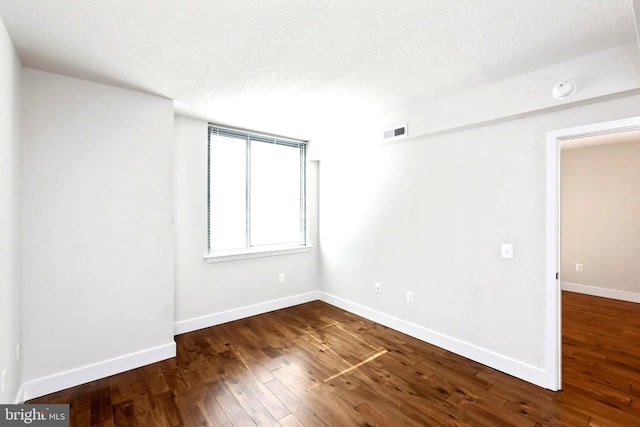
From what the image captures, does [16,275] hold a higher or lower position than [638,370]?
higher

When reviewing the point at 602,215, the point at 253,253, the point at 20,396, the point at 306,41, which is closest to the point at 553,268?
the point at 306,41

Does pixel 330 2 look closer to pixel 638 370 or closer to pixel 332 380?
pixel 332 380

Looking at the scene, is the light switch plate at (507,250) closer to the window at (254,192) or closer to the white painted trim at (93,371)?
the window at (254,192)

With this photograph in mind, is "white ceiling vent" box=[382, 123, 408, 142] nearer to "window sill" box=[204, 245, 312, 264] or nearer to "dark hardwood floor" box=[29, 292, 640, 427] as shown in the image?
"window sill" box=[204, 245, 312, 264]

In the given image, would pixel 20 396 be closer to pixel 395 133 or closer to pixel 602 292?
pixel 395 133

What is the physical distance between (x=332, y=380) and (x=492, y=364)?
148 centimetres

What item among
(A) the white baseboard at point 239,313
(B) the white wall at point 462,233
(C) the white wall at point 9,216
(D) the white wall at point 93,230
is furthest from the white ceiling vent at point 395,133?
(C) the white wall at point 9,216

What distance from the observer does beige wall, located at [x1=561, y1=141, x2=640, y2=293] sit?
14.6 ft

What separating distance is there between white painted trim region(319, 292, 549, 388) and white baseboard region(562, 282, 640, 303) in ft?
12.2

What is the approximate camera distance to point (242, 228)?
155 inches

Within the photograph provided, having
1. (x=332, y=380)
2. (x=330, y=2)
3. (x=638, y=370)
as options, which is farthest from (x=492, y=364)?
(x=330, y=2)

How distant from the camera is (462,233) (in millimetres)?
2865

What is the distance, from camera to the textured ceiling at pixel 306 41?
1555mm

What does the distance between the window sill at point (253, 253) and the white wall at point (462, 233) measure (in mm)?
836
